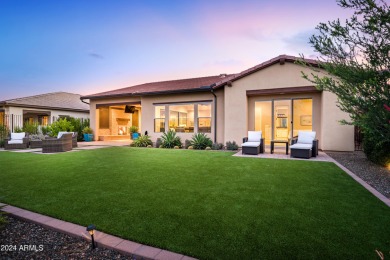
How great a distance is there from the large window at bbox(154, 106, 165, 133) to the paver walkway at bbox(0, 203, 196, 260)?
10274 millimetres

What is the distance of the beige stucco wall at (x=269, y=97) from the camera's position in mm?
8883

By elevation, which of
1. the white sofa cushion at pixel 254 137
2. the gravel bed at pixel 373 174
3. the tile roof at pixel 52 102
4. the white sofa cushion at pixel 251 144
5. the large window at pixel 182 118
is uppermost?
the tile roof at pixel 52 102

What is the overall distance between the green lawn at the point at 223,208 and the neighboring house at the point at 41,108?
14.2 m

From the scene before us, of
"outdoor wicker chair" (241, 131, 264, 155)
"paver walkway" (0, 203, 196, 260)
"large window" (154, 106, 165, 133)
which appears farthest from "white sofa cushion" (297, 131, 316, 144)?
"large window" (154, 106, 165, 133)

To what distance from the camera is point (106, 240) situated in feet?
7.06

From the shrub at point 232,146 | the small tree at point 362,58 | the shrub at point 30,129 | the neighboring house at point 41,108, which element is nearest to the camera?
the small tree at point 362,58

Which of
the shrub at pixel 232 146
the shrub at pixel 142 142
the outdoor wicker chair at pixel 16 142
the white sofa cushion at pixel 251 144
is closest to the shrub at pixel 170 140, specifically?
the shrub at pixel 142 142

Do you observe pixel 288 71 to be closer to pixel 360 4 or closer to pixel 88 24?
pixel 360 4

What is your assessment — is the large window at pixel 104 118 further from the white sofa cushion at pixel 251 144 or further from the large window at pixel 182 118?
the white sofa cushion at pixel 251 144

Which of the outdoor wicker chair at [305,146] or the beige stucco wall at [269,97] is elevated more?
the beige stucco wall at [269,97]

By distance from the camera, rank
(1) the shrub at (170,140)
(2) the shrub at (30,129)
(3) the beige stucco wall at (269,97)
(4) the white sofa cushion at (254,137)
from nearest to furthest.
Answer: (4) the white sofa cushion at (254,137) < (3) the beige stucco wall at (269,97) < (1) the shrub at (170,140) < (2) the shrub at (30,129)

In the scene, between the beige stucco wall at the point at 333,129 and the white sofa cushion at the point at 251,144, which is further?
the beige stucco wall at the point at 333,129

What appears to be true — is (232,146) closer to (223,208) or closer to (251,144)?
(251,144)

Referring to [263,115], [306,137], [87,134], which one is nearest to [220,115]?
[263,115]
